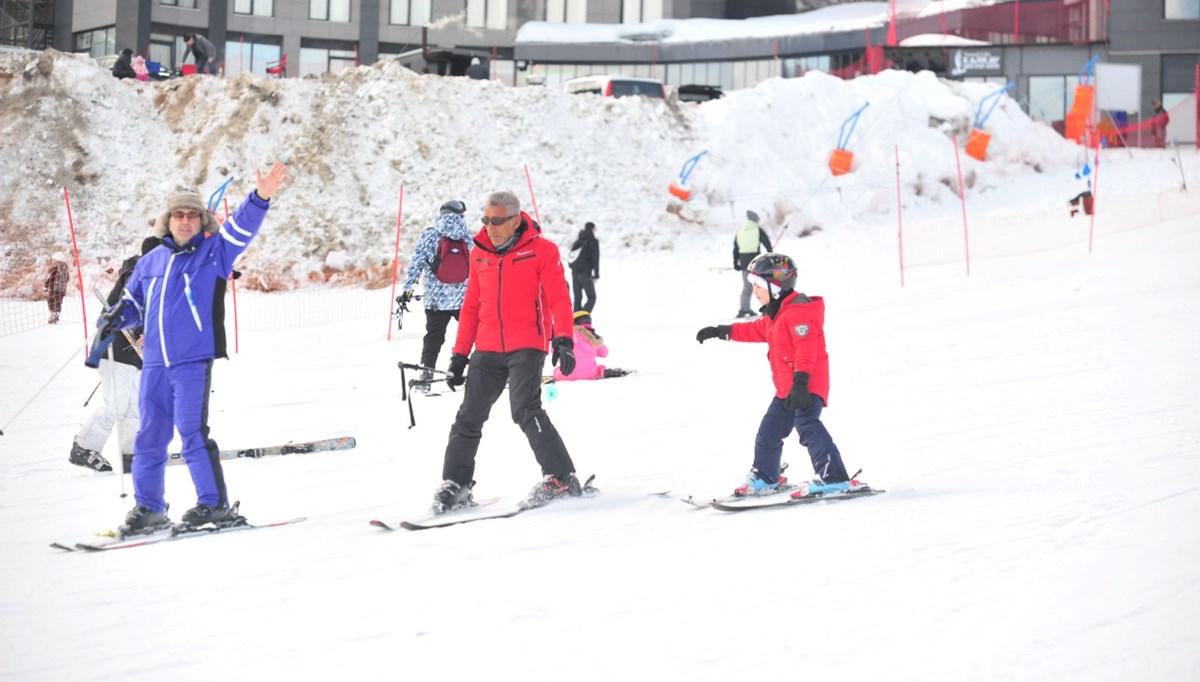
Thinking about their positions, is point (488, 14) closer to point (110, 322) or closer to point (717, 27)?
point (717, 27)

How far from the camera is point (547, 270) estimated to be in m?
6.21

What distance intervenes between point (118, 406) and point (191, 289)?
2.17m

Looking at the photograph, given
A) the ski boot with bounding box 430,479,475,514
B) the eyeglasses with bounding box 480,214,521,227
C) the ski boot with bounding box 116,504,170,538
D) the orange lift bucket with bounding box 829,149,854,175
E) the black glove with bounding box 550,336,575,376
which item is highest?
the orange lift bucket with bounding box 829,149,854,175

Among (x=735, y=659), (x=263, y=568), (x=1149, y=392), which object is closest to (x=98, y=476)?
(x=263, y=568)

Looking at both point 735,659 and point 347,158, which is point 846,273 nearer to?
point 347,158

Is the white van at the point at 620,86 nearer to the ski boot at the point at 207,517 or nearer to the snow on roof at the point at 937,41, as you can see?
the snow on roof at the point at 937,41

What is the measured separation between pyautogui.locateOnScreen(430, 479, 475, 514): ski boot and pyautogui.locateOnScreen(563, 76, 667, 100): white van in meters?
24.1

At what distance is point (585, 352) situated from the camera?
457 inches

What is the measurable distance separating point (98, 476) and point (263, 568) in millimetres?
3063

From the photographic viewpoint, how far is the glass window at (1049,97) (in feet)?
127

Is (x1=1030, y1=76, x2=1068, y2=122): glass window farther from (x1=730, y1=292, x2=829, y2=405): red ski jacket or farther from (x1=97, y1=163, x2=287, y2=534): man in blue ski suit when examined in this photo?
(x1=97, y1=163, x2=287, y2=534): man in blue ski suit

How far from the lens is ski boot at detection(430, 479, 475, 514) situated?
240 inches

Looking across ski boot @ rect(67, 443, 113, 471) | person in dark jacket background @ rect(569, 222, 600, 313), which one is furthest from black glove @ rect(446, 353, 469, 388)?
person in dark jacket background @ rect(569, 222, 600, 313)

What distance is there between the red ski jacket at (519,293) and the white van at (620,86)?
23.8m
